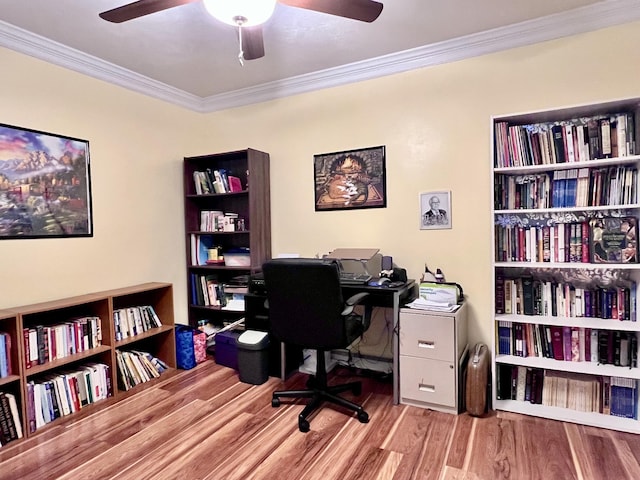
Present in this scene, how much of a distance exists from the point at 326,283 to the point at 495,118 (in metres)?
1.45

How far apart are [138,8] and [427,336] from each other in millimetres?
2332

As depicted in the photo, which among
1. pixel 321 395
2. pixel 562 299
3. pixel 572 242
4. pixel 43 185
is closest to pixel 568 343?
pixel 562 299

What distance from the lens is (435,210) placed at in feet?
9.11

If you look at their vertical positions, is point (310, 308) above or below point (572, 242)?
below

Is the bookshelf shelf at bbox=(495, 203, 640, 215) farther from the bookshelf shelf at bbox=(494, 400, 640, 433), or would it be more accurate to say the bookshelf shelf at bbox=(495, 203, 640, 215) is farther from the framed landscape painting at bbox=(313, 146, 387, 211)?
the bookshelf shelf at bbox=(494, 400, 640, 433)

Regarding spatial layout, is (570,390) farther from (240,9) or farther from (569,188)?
(240,9)

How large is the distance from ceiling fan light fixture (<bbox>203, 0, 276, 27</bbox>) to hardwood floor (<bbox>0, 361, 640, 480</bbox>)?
6.83ft

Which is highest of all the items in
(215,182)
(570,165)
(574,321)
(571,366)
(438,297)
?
(215,182)

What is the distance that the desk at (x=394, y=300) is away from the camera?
8.05 ft

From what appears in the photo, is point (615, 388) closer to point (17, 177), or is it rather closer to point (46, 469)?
point (46, 469)

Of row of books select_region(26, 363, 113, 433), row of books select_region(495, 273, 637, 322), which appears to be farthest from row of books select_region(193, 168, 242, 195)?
row of books select_region(495, 273, 637, 322)

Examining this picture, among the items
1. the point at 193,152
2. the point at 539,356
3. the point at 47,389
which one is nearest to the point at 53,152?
the point at 193,152

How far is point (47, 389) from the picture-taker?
2.29m

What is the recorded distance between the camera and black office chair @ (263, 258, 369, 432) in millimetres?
2082
